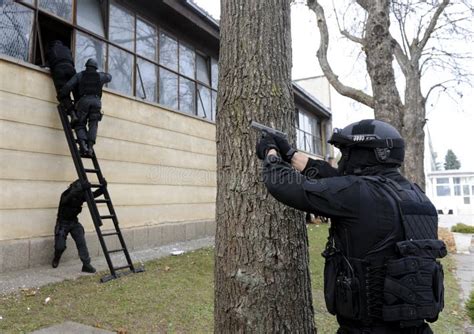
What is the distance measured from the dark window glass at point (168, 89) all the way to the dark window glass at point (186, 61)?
0.49 meters

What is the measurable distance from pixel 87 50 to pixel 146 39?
2.00 m

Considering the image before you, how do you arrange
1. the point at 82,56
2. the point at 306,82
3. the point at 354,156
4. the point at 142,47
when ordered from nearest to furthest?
the point at 354,156
the point at 82,56
the point at 142,47
the point at 306,82

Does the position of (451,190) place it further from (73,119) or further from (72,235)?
(72,235)

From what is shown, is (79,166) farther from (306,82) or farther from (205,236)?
(306,82)

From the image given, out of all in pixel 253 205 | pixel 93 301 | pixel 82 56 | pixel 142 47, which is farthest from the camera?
pixel 142 47

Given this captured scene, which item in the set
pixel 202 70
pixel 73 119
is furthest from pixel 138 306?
pixel 202 70

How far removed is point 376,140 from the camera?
2.00 meters

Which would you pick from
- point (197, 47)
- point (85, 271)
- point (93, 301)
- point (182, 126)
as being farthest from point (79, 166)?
point (197, 47)

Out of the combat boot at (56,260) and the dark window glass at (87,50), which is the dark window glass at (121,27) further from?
the combat boot at (56,260)

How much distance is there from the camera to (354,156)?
2.07m

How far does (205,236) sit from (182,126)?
2.99m

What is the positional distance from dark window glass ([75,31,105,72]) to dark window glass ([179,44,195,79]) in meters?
2.78

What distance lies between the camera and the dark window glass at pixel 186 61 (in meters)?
10.4

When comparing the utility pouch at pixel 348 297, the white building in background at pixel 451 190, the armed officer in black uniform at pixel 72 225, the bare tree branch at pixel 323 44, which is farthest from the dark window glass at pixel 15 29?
the white building in background at pixel 451 190
